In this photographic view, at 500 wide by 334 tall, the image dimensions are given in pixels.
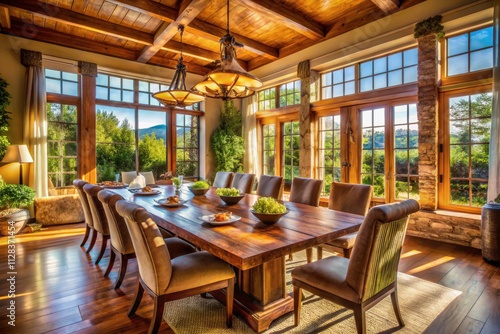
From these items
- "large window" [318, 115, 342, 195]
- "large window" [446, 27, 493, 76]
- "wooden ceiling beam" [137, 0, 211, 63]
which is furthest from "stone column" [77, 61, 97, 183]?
"large window" [446, 27, 493, 76]

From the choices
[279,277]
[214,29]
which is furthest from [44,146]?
[279,277]

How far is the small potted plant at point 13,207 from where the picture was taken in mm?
4016

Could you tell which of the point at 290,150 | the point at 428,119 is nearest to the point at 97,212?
the point at 290,150

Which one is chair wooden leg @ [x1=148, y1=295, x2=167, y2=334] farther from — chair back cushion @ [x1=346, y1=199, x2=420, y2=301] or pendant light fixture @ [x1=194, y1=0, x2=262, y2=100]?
pendant light fixture @ [x1=194, y1=0, x2=262, y2=100]

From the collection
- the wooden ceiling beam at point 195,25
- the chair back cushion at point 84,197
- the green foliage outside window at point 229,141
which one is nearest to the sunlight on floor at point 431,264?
the chair back cushion at point 84,197

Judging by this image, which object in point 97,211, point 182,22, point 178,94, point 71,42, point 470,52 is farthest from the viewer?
point 71,42

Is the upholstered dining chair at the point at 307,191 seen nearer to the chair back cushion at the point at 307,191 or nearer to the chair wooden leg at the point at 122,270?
the chair back cushion at the point at 307,191

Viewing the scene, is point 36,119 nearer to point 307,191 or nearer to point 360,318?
point 307,191

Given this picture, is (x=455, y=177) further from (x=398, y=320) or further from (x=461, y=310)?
(x=398, y=320)

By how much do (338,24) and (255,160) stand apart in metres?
3.20

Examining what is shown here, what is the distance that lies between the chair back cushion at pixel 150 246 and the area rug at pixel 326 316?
49 cm

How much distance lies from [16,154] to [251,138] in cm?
429

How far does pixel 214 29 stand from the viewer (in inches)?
183

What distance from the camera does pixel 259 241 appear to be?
165 centimetres
